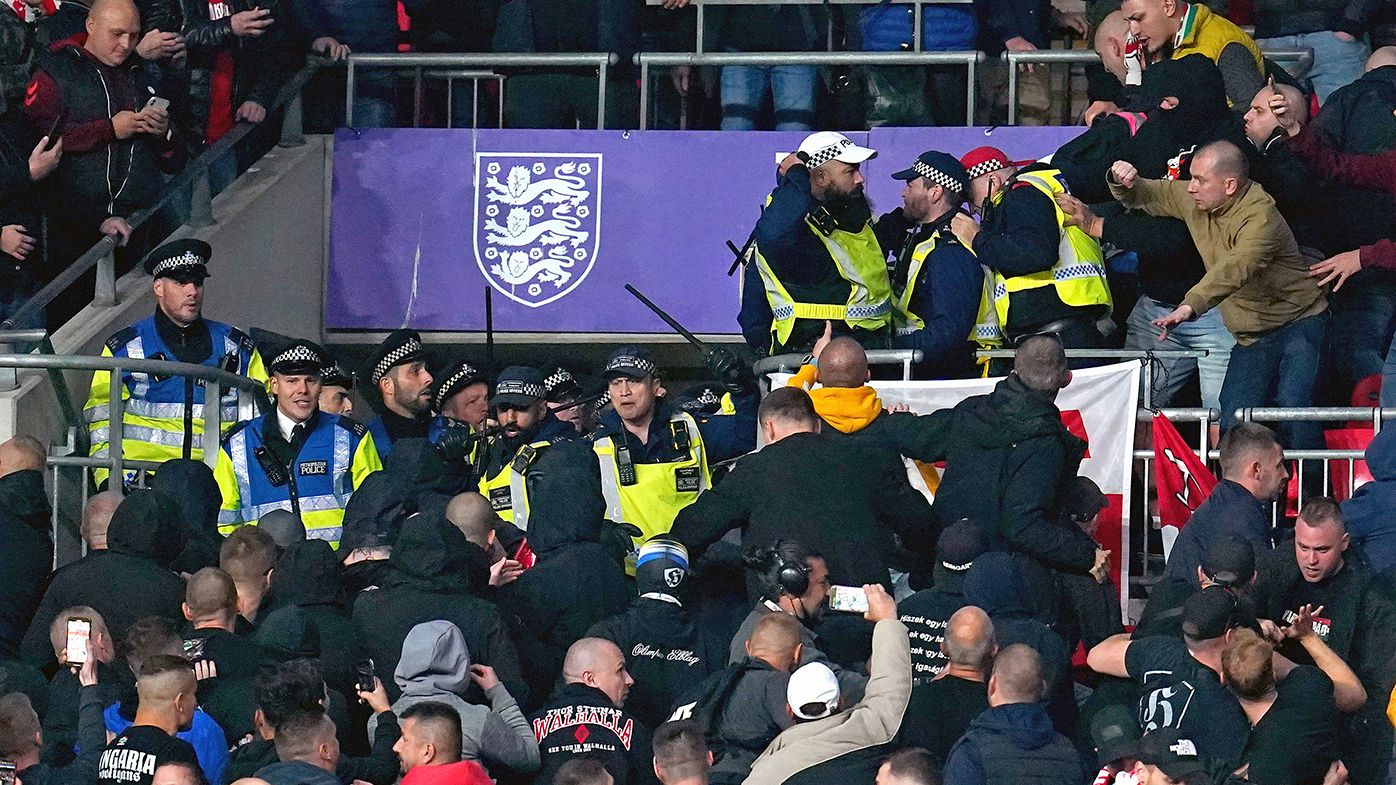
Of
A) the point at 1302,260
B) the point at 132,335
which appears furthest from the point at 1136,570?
the point at 132,335

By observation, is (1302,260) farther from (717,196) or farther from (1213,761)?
(1213,761)

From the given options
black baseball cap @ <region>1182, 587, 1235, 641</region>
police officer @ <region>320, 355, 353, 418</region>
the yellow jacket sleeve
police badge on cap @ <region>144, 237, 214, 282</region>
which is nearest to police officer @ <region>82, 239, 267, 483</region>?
police badge on cap @ <region>144, 237, 214, 282</region>

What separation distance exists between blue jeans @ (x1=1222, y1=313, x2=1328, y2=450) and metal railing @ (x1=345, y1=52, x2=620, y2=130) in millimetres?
4401

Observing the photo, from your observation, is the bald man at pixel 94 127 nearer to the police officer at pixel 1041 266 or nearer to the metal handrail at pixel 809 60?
the metal handrail at pixel 809 60

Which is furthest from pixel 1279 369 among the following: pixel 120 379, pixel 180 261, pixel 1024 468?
pixel 120 379

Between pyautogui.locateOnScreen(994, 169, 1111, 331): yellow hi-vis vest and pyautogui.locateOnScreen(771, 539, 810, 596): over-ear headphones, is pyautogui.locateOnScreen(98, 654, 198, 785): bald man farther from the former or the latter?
pyautogui.locateOnScreen(994, 169, 1111, 331): yellow hi-vis vest

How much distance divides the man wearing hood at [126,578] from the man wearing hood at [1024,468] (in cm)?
316

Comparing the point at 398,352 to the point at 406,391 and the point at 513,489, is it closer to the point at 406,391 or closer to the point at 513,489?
the point at 406,391

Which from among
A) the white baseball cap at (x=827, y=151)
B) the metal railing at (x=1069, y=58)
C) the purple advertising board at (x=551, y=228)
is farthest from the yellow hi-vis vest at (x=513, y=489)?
the metal railing at (x=1069, y=58)

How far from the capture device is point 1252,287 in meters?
12.2

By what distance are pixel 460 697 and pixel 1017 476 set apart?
259 cm

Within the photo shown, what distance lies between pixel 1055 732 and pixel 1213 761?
2.62 ft

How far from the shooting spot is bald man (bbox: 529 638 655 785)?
9164 millimetres

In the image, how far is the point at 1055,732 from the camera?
8836mm
